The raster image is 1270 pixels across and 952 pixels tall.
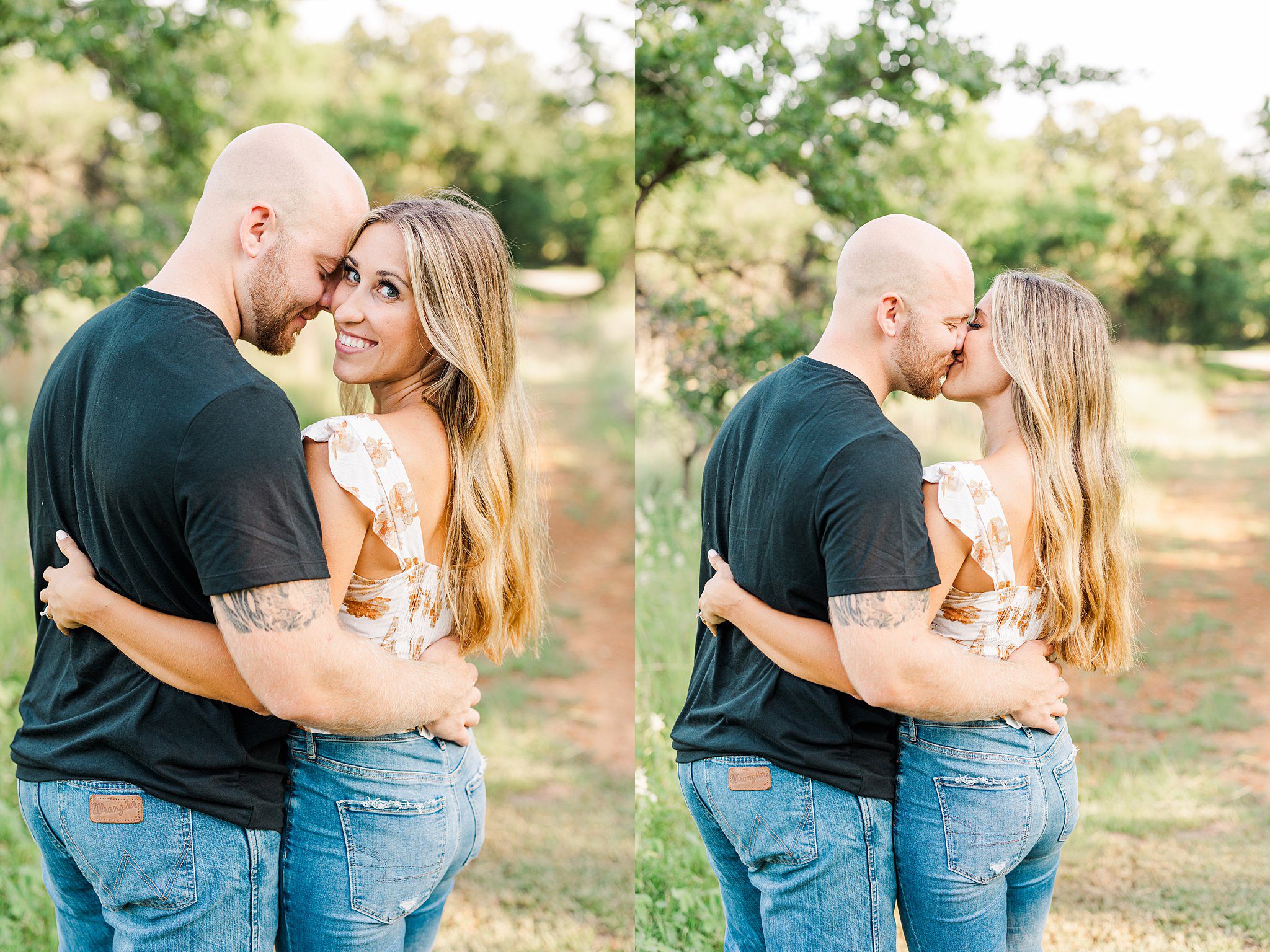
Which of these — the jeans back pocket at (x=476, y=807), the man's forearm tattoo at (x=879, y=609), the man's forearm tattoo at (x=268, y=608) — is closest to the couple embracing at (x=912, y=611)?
the man's forearm tattoo at (x=879, y=609)

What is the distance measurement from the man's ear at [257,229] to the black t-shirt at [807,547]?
1.01 m

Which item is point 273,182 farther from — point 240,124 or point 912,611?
point 240,124

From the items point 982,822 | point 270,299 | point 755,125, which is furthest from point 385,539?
point 755,125

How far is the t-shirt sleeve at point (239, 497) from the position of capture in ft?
5.18

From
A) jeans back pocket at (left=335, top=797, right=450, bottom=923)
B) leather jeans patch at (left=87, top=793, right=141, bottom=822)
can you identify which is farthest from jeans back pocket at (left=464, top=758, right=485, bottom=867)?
leather jeans patch at (left=87, top=793, right=141, bottom=822)

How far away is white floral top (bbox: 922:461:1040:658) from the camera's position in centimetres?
199

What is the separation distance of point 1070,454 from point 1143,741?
11.1 ft

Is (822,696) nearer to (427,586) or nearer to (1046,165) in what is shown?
(427,586)

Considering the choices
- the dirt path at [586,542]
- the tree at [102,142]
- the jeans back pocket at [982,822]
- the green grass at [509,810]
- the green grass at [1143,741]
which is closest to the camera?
the jeans back pocket at [982,822]

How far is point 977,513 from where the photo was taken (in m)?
1.99

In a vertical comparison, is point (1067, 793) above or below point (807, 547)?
below

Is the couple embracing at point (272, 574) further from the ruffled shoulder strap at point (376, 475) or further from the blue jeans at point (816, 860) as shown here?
the blue jeans at point (816, 860)

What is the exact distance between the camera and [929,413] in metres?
5.57

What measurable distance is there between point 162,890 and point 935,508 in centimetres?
149
